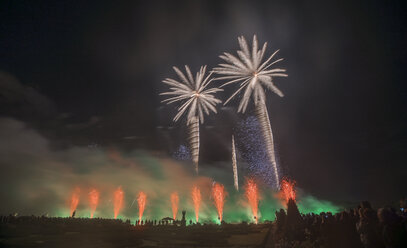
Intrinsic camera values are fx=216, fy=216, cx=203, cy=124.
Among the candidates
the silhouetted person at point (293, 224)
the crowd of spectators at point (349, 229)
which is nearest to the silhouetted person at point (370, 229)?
the crowd of spectators at point (349, 229)

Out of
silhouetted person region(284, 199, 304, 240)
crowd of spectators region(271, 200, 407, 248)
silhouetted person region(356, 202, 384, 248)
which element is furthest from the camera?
silhouetted person region(284, 199, 304, 240)

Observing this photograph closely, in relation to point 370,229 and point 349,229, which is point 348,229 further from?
point 370,229

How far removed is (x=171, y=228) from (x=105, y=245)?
38.2ft

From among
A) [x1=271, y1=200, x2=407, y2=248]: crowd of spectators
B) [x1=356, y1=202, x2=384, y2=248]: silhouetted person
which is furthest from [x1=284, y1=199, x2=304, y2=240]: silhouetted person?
[x1=356, y1=202, x2=384, y2=248]: silhouetted person

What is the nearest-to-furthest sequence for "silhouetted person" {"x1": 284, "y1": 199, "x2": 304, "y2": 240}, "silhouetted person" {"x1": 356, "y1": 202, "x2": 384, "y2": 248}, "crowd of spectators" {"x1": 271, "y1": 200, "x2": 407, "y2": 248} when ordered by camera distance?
1. "crowd of spectators" {"x1": 271, "y1": 200, "x2": 407, "y2": 248}
2. "silhouetted person" {"x1": 356, "y1": 202, "x2": 384, "y2": 248}
3. "silhouetted person" {"x1": 284, "y1": 199, "x2": 304, "y2": 240}

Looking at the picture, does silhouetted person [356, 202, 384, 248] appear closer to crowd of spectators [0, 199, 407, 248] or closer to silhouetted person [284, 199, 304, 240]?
crowd of spectators [0, 199, 407, 248]

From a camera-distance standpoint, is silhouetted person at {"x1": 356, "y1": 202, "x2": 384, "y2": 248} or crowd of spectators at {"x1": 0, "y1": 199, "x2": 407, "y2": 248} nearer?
crowd of spectators at {"x1": 0, "y1": 199, "x2": 407, "y2": 248}

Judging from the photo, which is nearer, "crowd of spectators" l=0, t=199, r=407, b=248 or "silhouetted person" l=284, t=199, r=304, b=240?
"crowd of spectators" l=0, t=199, r=407, b=248

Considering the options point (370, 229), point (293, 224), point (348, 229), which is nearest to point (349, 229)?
point (348, 229)

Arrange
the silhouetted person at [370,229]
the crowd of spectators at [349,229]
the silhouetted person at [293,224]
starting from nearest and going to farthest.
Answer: the crowd of spectators at [349,229]
the silhouetted person at [370,229]
the silhouetted person at [293,224]

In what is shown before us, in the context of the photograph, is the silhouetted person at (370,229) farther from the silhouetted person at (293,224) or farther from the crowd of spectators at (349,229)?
the silhouetted person at (293,224)

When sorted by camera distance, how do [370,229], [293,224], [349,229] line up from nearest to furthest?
[370,229] → [349,229] → [293,224]

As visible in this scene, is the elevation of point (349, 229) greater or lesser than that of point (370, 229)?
lesser

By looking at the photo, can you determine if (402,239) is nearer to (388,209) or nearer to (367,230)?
(388,209)
